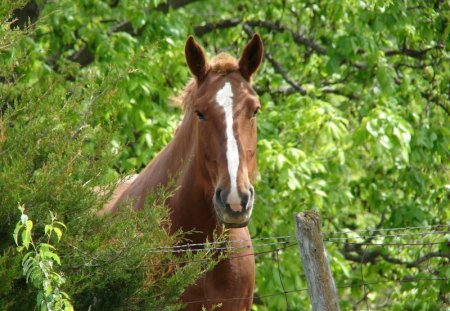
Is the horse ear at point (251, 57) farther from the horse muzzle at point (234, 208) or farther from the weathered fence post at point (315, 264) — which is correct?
the weathered fence post at point (315, 264)

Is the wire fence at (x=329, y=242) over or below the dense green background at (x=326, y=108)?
below

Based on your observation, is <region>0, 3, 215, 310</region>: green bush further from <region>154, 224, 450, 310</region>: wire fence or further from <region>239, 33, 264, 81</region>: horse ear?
<region>239, 33, 264, 81</region>: horse ear

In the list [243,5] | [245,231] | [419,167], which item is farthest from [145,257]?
[243,5]

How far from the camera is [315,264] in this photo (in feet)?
12.3

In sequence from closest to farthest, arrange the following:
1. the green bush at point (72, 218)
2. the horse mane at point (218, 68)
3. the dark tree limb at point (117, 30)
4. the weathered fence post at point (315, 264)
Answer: the weathered fence post at point (315, 264) < the green bush at point (72, 218) < the horse mane at point (218, 68) < the dark tree limb at point (117, 30)

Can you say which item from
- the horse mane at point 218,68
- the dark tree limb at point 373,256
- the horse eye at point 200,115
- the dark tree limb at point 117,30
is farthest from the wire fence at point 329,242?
the dark tree limb at point 117,30

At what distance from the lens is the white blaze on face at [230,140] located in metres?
4.52

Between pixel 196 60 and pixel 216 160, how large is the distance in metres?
0.79

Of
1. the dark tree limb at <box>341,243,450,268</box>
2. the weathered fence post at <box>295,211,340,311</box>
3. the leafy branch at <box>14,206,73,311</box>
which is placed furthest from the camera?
the dark tree limb at <box>341,243,450,268</box>

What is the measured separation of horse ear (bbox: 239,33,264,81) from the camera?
17.5 feet

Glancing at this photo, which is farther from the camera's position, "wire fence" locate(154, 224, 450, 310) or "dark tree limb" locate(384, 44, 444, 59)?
"dark tree limb" locate(384, 44, 444, 59)

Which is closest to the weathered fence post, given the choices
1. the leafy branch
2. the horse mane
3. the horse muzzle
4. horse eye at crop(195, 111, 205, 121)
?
the horse muzzle

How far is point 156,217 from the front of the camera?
13.1ft

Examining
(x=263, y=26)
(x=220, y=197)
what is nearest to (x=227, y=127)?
(x=220, y=197)
